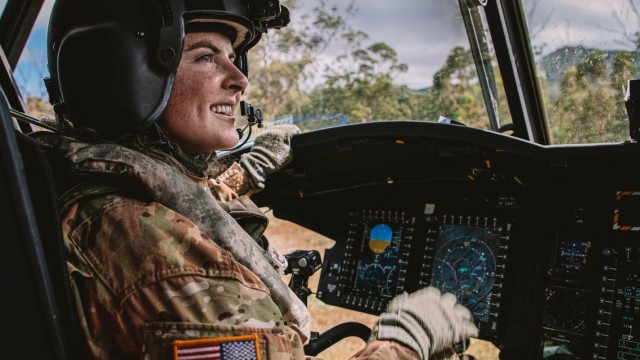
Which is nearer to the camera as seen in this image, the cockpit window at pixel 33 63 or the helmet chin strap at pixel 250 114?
the helmet chin strap at pixel 250 114

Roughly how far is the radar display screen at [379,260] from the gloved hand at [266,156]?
0.48m

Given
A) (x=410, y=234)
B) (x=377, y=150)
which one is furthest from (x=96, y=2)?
(x=410, y=234)

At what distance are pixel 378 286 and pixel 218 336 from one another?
4.27 ft

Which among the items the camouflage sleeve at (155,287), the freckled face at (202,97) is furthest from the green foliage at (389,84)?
the camouflage sleeve at (155,287)

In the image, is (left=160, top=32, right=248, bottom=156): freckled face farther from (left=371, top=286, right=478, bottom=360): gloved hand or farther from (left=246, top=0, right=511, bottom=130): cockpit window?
(left=246, top=0, right=511, bottom=130): cockpit window

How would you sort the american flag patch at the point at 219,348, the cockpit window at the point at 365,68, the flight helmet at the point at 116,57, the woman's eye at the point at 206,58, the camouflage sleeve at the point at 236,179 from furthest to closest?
the cockpit window at the point at 365,68 < the camouflage sleeve at the point at 236,179 < the woman's eye at the point at 206,58 < the flight helmet at the point at 116,57 < the american flag patch at the point at 219,348

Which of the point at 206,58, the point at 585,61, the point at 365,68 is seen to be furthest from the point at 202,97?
the point at 365,68

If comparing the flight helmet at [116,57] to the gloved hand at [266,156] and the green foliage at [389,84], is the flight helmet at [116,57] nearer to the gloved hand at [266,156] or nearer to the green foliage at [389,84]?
the gloved hand at [266,156]

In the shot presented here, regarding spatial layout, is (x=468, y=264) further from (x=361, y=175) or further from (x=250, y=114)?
(x=250, y=114)

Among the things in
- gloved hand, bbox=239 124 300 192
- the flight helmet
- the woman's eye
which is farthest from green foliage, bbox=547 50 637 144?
the flight helmet

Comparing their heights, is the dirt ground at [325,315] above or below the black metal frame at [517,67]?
below

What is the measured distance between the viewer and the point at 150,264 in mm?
942

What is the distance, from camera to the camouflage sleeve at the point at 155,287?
0.92 metres

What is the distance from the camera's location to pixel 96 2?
1146 mm
